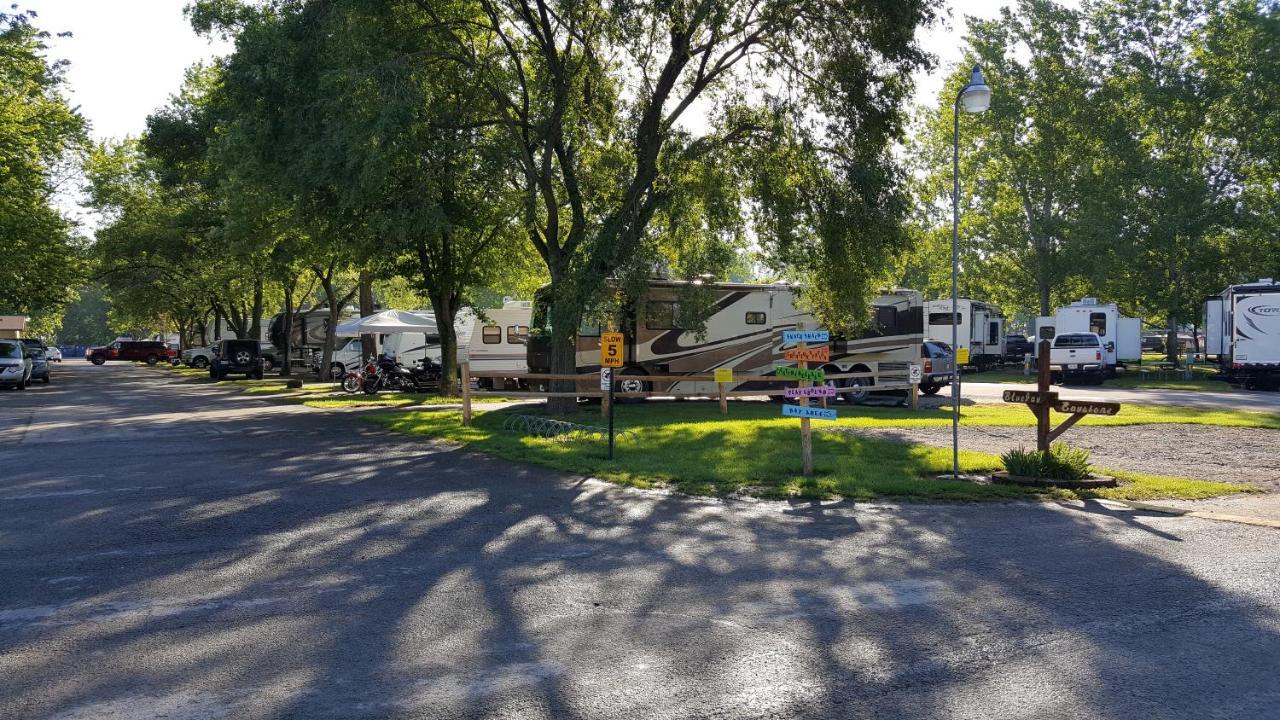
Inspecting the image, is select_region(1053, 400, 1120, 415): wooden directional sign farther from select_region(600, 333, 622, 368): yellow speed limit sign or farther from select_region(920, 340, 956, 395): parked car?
select_region(920, 340, 956, 395): parked car

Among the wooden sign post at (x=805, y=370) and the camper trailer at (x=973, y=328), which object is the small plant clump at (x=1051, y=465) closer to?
the wooden sign post at (x=805, y=370)

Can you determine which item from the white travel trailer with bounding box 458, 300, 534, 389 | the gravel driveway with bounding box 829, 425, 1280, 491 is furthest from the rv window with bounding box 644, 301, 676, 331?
the white travel trailer with bounding box 458, 300, 534, 389

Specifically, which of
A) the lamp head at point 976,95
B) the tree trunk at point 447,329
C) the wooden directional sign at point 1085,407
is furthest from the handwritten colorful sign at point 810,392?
the tree trunk at point 447,329

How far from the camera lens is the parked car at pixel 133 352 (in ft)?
232

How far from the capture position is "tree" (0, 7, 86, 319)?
31.1 metres

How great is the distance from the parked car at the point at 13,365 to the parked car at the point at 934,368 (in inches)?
1215

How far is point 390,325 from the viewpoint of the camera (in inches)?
1233

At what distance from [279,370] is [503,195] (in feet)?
100

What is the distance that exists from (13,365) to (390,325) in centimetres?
1384

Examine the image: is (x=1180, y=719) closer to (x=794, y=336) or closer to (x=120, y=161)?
(x=794, y=336)

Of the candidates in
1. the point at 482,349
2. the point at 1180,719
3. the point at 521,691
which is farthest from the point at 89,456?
the point at 482,349

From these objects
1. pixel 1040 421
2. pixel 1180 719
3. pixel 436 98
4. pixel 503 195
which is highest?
pixel 436 98

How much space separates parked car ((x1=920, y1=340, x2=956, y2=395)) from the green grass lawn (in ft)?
29.1

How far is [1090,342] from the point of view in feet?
116
